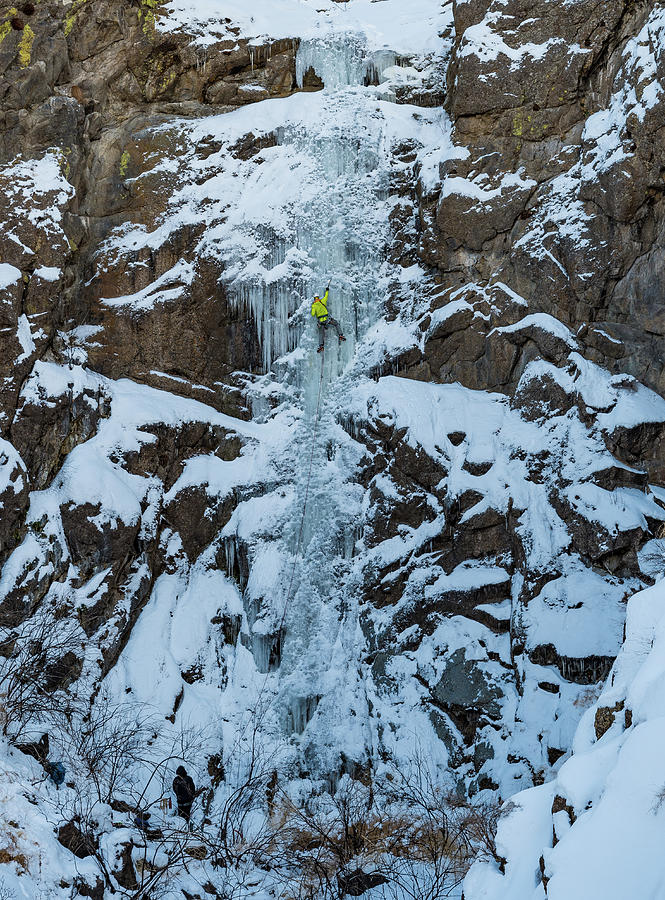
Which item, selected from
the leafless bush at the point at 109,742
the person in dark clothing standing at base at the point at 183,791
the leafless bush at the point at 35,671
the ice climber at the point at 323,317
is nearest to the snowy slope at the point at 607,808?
Answer: the leafless bush at the point at 109,742

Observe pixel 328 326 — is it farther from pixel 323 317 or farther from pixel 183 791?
pixel 183 791

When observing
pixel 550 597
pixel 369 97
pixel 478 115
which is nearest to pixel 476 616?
pixel 550 597

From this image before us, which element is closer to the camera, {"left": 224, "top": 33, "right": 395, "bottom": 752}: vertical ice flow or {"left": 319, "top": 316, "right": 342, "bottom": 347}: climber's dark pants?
{"left": 224, "top": 33, "right": 395, "bottom": 752}: vertical ice flow

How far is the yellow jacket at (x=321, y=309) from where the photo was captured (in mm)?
19359

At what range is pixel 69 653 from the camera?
1622cm

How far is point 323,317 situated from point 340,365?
3.80 feet

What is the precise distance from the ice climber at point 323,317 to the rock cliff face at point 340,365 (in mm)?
289

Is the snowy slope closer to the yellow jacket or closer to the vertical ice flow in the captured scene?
the vertical ice flow

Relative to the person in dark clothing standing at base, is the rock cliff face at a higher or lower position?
higher

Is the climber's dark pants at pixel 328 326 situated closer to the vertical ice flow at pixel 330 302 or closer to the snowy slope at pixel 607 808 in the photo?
the vertical ice flow at pixel 330 302

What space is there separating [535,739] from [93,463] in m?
10.3

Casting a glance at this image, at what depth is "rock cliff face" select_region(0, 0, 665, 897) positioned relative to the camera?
16.1 m

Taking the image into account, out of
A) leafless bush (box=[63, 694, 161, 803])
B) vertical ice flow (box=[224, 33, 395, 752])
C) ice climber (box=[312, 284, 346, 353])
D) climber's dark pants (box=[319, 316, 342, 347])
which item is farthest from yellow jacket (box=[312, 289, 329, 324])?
leafless bush (box=[63, 694, 161, 803])

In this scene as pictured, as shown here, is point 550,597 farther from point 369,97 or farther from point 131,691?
point 369,97
